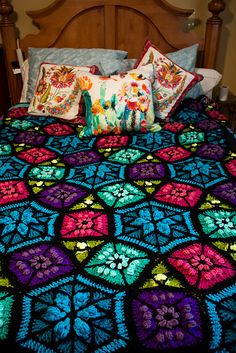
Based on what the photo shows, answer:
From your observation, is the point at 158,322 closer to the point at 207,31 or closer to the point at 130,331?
the point at 130,331

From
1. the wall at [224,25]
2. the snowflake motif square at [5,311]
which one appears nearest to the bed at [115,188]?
the snowflake motif square at [5,311]

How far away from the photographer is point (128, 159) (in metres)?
1.49

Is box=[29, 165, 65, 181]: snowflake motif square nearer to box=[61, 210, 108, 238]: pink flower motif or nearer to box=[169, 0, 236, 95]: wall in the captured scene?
box=[61, 210, 108, 238]: pink flower motif

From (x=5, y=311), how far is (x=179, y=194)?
2.34 ft

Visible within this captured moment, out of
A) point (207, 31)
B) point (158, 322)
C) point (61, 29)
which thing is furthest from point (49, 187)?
point (207, 31)

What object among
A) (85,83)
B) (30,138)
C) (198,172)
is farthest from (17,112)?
(198,172)

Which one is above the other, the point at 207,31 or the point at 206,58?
the point at 207,31

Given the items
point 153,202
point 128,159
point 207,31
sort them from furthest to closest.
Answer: point 207,31
point 128,159
point 153,202

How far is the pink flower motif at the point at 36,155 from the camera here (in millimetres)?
1497

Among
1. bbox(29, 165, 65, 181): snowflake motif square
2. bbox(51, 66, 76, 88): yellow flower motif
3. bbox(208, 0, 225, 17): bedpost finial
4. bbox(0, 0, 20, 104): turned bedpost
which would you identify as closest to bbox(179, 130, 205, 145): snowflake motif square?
bbox(29, 165, 65, 181): snowflake motif square

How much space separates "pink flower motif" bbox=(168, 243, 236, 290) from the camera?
860 millimetres

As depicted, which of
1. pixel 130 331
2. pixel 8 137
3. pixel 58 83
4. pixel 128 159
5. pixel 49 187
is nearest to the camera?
pixel 130 331

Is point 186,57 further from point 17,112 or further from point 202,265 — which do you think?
point 202,265

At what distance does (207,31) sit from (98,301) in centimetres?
200
